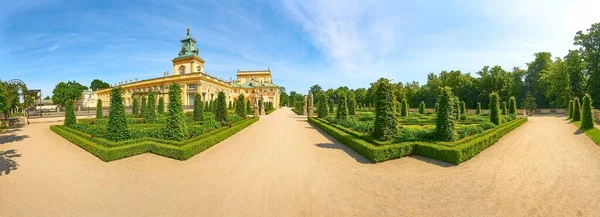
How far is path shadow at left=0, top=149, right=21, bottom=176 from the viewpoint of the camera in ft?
26.5

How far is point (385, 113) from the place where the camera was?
423 inches

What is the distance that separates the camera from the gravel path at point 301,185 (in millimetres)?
5145

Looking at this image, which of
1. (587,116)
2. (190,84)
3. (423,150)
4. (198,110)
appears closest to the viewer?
(423,150)

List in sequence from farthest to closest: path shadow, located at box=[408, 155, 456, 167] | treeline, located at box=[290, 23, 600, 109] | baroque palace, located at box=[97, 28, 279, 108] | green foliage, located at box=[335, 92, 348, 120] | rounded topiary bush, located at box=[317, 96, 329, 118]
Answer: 1. baroque palace, located at box=[97, 28, 279, 108]
2. treeline, located at box=[290, 23, 600, 109]
3. rounded topiary bush, located at box=[317, 96, 329, 118]
4. green foliage, located at box=[335, 92, 348, 120]
5. path shadow, located at box=[408, 155, 456, 167]

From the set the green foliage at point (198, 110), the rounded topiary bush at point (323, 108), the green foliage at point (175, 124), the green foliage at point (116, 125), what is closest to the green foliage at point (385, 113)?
the green foliage at point (175, 124)

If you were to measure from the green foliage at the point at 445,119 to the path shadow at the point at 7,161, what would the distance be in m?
14.9

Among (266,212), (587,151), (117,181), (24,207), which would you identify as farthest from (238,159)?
(587,151)

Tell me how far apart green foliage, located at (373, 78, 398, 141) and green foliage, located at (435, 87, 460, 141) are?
1748 millimetres

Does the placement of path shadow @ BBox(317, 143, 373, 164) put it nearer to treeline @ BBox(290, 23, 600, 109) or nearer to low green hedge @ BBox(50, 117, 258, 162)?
low green hedge @ BBox(50, 117, 258, 162)

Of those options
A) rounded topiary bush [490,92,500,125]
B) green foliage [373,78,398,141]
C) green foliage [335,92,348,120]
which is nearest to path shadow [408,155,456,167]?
green foliage [373,78,398,141]

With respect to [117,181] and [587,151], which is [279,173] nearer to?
Result: [117,181]

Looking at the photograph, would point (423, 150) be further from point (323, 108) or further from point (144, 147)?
point (323, 108)

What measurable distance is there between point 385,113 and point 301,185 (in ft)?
19.1

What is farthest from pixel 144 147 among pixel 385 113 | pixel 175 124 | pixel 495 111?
pixel 495 111
